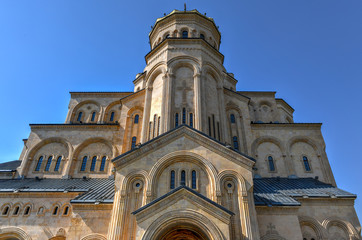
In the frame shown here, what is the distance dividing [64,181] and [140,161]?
11428mm

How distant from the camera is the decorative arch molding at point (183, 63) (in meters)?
24.1

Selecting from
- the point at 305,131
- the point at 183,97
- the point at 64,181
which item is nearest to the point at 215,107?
the point at 183,97

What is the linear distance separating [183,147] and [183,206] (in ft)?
12.8

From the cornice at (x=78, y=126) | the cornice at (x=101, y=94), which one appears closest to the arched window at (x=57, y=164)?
the cornice at (x=78, y=126)

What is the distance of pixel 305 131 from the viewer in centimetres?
2619

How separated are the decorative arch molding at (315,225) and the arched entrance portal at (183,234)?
31.2 ft

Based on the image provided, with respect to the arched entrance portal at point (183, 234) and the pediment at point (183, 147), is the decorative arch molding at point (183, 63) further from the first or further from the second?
the arched entrance portal at point (183, 234)

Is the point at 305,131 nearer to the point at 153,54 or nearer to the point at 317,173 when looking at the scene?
the point at 317,173

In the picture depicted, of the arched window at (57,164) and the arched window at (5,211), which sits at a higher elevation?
the arched window at (57,164)

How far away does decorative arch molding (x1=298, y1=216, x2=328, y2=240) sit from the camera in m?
18.2

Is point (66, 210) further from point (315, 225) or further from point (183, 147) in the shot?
point (315, 225)

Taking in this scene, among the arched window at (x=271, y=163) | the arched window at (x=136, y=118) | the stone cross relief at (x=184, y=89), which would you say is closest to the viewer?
the stone cross relief at (x=184, y=89)

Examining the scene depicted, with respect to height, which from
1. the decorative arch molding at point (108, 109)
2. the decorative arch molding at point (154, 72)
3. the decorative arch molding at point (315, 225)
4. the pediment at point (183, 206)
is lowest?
the pediment at point (183, 206)

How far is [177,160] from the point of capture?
15.5 metres
